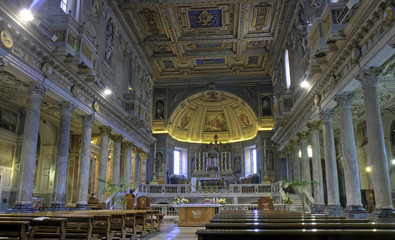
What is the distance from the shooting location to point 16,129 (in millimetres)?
18469

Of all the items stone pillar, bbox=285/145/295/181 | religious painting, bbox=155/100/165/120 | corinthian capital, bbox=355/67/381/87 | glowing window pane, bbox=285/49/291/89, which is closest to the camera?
corinthian capital, bbox=355/67/381/87

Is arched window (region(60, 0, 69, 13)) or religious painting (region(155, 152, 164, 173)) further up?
arched window (region(60, 0, 69, 13))

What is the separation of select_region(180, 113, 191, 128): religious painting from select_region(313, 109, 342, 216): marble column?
21.1m

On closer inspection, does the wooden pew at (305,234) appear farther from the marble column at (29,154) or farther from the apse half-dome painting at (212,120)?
the apse half-dome painting at (212,120)

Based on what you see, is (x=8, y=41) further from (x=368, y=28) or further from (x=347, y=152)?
(x=347, y=152)

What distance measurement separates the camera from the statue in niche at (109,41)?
19981mm

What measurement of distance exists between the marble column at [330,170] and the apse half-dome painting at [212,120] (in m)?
17.1

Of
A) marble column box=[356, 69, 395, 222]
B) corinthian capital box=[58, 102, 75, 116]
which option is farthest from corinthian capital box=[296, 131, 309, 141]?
corinthian capital box=[58, 102, 75, 116]

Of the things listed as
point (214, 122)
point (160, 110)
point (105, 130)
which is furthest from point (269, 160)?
point (105, 130)

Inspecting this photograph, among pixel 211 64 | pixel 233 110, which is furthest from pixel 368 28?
pixel 233 110

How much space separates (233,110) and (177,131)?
6356 mm

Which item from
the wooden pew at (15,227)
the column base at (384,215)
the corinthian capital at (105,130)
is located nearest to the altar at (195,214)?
the column base at (384,215)

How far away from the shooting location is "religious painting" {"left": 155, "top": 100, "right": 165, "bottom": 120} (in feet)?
107

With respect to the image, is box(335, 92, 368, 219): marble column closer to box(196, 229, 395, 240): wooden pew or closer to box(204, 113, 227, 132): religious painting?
box(196, 229, 395, 240): wooden pew
